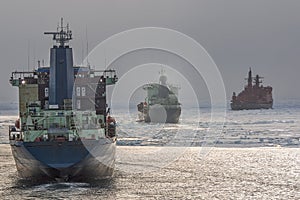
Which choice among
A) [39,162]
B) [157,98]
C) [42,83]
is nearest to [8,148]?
[42,83]

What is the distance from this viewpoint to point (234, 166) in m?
33.6

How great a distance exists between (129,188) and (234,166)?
9.12 metres

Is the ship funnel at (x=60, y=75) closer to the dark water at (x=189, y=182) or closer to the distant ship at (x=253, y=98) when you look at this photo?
the dark water at (x=189, y=182)

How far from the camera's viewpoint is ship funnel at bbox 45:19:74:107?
33094 millimetres

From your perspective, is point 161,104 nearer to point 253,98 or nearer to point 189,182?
point 253,98

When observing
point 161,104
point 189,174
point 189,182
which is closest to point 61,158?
point 189,182

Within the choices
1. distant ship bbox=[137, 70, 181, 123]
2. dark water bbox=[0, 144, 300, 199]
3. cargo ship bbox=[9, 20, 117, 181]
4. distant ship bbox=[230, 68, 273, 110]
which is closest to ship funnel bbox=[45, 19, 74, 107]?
cargo ship bbox=[9, 20, 117, 181]

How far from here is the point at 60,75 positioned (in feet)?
109

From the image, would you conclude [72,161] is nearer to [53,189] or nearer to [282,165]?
[53,189]

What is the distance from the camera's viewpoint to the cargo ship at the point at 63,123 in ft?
88.8

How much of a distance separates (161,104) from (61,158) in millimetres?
76940

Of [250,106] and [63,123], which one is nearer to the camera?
[63,123]

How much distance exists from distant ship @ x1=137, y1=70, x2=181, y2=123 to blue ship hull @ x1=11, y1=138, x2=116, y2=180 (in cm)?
6395

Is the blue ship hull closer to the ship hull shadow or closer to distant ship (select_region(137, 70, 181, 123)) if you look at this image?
distant ship (select_region(137, 70, 181, 123))
